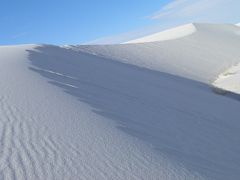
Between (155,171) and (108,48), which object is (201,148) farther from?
(108,48)

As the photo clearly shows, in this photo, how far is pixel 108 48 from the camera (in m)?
25.0

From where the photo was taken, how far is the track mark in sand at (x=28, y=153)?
16.3ft

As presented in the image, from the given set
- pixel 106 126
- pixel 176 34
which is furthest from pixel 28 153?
pixel 176 34

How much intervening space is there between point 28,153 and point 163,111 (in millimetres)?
3848

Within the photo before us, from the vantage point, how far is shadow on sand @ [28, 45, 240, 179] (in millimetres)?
6355

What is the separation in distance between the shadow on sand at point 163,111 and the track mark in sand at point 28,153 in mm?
1350

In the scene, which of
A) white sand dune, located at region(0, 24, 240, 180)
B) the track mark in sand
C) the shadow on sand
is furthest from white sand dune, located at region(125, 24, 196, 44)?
the track mark in sand

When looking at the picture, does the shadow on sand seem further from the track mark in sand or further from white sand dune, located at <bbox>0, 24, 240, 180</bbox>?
the track mark in sand

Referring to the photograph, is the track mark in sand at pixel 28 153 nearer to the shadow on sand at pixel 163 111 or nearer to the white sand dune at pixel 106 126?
the white sand dune at pixel 106 126

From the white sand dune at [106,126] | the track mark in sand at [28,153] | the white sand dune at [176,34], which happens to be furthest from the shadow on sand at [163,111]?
the white sand dune at [176,34]

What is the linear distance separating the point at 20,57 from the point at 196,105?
5447mm

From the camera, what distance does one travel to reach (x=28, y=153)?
18.0 ft

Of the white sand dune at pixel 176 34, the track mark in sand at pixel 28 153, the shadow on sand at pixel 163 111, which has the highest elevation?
the track mark in sand at pixel 28 153

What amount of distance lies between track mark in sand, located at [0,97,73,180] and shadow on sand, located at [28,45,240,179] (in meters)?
1.35
